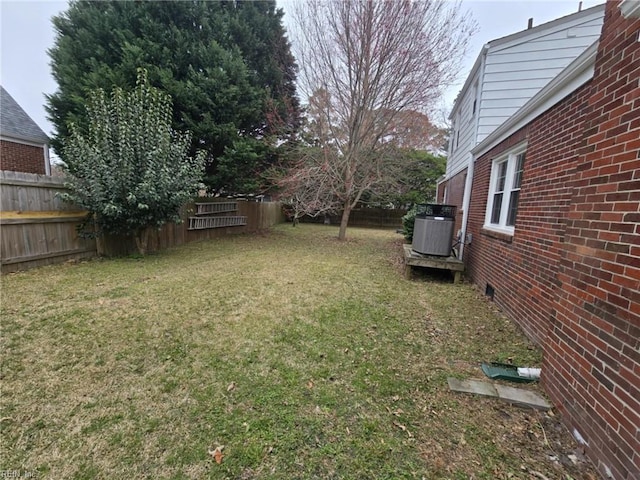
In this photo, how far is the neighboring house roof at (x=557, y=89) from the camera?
2.62 metres

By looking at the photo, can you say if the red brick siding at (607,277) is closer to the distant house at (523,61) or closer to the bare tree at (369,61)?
the distant house at (523,61)

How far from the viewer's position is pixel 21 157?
403 inches

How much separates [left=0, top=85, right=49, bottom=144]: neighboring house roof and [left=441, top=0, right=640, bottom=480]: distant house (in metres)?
15.2

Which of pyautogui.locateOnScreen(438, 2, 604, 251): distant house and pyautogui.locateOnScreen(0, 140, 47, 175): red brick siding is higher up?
pyautogui.locateOnScreen(438, 2, 604, 251): distant house

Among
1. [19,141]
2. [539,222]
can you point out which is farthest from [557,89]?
[19,141]

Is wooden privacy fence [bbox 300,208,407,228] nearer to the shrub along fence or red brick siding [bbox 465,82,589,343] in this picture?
the shrub along fence

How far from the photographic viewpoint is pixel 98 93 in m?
6.07

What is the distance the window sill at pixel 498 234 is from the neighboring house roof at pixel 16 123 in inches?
591

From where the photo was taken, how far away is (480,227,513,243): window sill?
4.21m

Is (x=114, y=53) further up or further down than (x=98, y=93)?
further up

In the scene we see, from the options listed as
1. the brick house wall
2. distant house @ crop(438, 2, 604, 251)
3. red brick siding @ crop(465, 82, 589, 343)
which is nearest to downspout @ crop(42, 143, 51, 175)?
distant house @ crop(438, 2, 604, 251)

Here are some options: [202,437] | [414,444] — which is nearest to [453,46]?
[414,444]

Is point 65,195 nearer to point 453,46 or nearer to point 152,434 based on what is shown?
point 152,434

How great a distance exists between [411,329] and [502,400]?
53.9 inches
